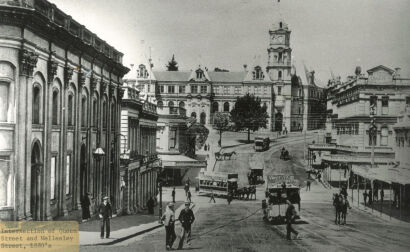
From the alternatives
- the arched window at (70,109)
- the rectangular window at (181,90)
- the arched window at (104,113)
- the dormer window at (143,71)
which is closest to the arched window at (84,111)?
the arched window at (70,109)

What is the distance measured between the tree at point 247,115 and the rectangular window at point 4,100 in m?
45.4

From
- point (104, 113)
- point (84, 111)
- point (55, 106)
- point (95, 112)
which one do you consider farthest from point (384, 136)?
point (55, 106)

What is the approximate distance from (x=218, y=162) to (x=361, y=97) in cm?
2575

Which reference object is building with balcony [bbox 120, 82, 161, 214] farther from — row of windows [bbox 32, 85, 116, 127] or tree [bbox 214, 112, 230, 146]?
tree [bbox 214, 112, 230, 146]

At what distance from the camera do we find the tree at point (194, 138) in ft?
167

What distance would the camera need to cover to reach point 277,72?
8619 centimetres

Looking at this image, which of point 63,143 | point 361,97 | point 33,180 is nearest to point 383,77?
point 361,97

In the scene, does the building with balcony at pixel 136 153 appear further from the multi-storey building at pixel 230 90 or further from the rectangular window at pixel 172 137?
the multi-storey building at pixel 230 90

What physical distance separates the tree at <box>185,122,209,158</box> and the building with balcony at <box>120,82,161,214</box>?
10.9 m

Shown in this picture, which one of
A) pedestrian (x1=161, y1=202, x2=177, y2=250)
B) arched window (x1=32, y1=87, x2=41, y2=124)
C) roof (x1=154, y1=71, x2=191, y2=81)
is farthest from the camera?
roof (x1=154, y1=71, x2=191, y2=81)

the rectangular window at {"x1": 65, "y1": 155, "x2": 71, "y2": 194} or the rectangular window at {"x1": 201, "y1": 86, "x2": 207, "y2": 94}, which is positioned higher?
the rectangular window at {"x1": 201, "y1": 86, "x2": 207, "y2": 94}

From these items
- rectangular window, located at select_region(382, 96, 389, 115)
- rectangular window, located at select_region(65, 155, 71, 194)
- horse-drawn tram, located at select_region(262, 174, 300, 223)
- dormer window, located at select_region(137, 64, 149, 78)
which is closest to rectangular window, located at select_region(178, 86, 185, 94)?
dormer window, located at select_region(137, 64, 149, 78)

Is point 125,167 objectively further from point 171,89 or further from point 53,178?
point 171,89

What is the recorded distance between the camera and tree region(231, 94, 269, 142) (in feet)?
196
